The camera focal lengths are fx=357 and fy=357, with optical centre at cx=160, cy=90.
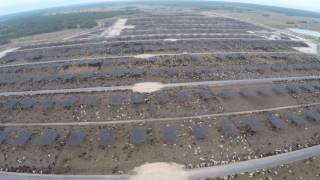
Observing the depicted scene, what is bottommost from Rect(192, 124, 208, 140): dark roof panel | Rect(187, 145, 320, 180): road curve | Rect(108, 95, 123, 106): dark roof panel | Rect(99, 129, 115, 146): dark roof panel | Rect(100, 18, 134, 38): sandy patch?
Rect(187, 145, 320, 180): road curve

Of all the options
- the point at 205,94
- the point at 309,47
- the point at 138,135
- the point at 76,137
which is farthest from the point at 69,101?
the point at 309,47

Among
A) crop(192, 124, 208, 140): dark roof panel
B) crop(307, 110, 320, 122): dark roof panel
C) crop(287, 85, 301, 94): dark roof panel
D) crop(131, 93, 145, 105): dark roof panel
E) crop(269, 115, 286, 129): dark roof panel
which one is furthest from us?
crop(287, 85, 301, 94): dark roof panel

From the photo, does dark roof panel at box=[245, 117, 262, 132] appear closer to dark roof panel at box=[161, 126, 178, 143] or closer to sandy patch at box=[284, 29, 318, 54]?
dark roof panel at box=[161, 126, 178, 143]

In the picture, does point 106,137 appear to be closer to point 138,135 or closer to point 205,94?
point 138,135

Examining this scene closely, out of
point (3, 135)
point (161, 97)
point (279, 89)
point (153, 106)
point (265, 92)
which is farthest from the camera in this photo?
point (279, 89)

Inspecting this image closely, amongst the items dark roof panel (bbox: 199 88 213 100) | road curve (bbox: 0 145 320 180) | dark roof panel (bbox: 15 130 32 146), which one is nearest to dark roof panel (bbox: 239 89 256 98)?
dark roof panel (bbox: 199 88 213 100)

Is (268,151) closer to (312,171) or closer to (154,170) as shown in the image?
(312,171)

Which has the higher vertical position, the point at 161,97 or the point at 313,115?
the point at 161,97

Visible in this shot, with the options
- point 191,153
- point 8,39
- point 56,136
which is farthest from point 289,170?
point 8,39
